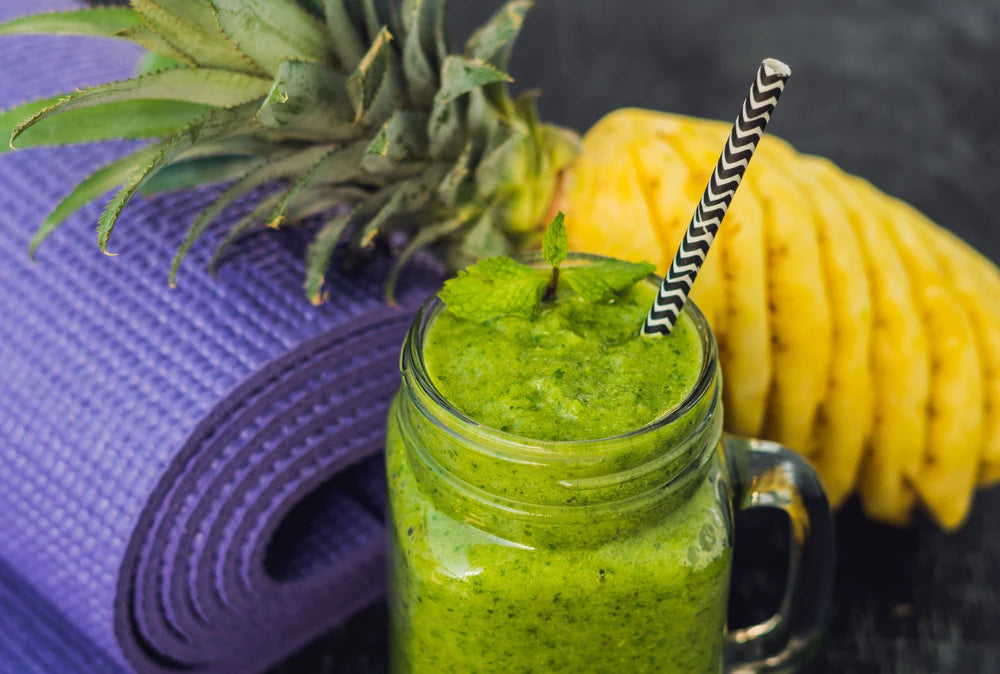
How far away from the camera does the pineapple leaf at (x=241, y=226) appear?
77 centimetres

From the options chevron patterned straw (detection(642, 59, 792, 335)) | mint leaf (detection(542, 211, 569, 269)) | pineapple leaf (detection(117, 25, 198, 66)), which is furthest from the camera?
pineapple leaf (detection(117, 25, 198, 66))

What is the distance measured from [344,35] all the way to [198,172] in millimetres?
154

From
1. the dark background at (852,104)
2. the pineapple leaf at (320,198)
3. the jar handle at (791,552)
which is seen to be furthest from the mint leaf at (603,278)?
the dark background at (852,104)

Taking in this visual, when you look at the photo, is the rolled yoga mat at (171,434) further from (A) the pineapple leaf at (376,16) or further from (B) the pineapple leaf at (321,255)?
(A) the pineapple leaf at (376,16)

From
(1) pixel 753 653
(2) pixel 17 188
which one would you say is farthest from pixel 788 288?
(2) pixel 17 188

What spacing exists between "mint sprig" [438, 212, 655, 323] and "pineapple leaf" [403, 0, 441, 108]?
0.21m

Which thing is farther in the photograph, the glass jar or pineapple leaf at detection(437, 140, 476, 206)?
pineapple leaf at detection(437, 140, 476, 206)

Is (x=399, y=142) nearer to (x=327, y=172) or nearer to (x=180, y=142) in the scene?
(x=327, y=172)

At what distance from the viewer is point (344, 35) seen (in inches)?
29.7

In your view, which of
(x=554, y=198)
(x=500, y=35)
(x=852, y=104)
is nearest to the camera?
(x=500, y=35)

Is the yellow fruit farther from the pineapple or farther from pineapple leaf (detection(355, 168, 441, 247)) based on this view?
pineapple leaf (detection(355, 168, 441, 247))

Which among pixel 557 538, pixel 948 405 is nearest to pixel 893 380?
pixel 948 405

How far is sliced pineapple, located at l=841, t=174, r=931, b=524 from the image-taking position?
33.7 inches

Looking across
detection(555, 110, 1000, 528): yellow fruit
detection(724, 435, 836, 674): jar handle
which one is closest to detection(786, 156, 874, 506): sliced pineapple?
detection(555, 110, 1000, 528): yellow fruit
